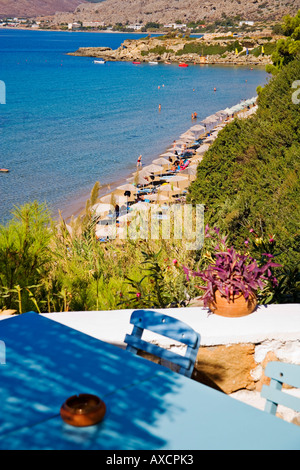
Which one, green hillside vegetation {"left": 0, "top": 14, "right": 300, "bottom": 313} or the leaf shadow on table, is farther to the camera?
green hillside vegetation {"left": 0, "top": 14, "right": 300, "bottom": 313}

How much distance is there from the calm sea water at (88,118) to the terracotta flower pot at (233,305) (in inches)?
232

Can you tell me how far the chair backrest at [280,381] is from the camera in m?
1.88

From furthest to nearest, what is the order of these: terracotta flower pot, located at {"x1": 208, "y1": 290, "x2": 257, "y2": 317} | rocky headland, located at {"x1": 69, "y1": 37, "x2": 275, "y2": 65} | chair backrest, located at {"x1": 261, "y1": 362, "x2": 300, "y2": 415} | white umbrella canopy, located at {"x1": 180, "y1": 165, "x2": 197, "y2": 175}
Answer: rocky headland, located at {"x1": 69, "y1": 37, "x2": 275, "y2": 65}
white umbrella canopy, located at {"x1": 180, "y1": 165, "x2": 197, "y2": 175}
terracotta flower pot, located at {"x1": 208, "y1": 290, "x2": 257, "y2": 317}
chair backrest, located at {"x1": 261, "y1": 362, "x2": 300, "y2": 415}

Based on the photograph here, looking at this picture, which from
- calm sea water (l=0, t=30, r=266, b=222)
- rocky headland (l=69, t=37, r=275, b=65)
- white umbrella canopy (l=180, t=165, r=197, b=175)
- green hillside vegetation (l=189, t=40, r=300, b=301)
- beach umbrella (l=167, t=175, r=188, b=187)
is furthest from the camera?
rocky headland (l=69, t=37, r=275, b=65)

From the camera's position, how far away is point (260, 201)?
8.38 meters

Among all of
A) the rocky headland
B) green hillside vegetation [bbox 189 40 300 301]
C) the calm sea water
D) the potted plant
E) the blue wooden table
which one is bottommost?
the blue wooden table

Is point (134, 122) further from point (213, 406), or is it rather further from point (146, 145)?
point (213, 406)

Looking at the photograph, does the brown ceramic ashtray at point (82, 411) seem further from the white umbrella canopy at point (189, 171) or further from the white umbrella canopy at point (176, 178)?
the white umbrella canopy at point (189, 171)

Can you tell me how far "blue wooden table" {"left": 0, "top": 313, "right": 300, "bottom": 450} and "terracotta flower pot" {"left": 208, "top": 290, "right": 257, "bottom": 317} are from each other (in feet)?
3.37

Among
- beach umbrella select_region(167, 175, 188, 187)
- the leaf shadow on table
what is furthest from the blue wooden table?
beach umbrella select_region(167, 175, 188, 187)

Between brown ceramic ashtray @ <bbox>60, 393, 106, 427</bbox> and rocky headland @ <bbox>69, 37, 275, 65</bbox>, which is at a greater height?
rocky headland @ <bbox>69, 37, 275, 65</bbox>

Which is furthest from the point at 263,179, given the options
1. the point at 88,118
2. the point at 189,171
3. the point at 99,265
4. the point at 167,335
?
the point at 88,118

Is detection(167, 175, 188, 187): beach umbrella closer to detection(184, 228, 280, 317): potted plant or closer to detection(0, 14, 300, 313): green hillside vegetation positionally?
detection(0, 14, 300, 313): green hillside vegetation

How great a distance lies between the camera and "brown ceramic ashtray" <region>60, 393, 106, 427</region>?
1.62m
